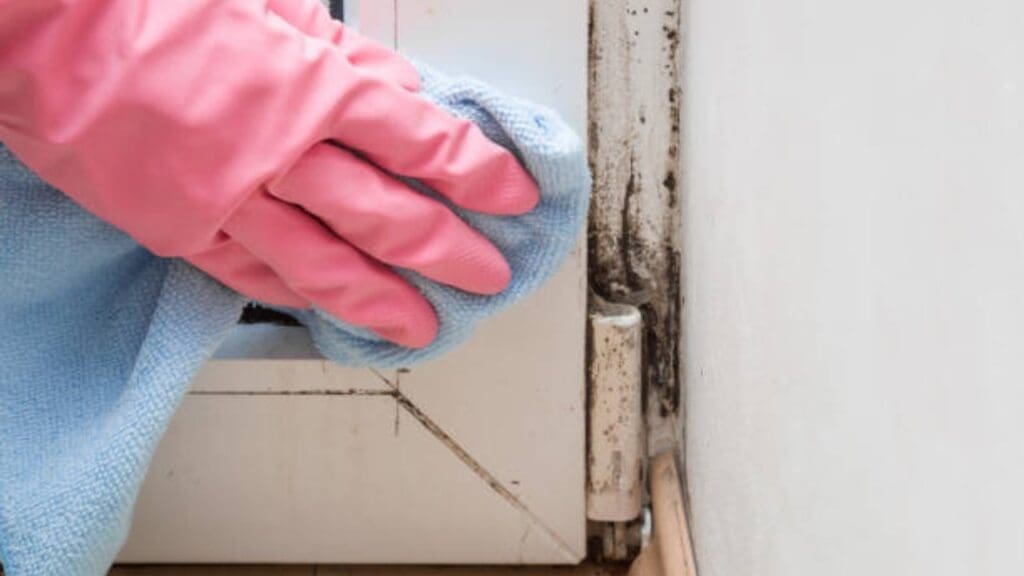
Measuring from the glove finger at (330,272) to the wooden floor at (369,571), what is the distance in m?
0.23

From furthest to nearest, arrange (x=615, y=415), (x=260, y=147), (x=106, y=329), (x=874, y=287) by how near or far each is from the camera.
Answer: (x=615, y=415), (x=106, y=329), (x=260, y=147), (x=874, y=287)

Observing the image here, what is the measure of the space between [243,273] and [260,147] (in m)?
0.10

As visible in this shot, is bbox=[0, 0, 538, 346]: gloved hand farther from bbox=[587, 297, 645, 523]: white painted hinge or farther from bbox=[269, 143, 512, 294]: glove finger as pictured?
bbox=[587, 297, 645, 523]: white painted hinge

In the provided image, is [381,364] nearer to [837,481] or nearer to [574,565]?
[574,565]

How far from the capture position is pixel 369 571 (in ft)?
2.67

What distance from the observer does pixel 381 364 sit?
683mm

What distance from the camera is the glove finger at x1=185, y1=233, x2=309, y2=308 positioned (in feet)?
1.98

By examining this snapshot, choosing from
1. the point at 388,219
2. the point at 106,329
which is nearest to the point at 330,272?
the point at 388,219

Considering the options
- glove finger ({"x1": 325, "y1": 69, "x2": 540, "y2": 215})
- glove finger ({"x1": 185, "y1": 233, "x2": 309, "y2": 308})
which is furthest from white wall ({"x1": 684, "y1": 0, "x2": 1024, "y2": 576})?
glove finger ({"x1": 185, "y1": 233, "x2": 309, "y2": 308})

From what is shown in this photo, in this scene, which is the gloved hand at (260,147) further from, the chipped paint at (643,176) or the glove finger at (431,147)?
the chipped paint at (643,176)

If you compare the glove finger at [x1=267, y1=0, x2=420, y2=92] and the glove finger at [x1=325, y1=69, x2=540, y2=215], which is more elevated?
the glove finger at [x1=267, y1=0, x2=420, y2=92]

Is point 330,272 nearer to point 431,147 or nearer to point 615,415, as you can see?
point 431,147

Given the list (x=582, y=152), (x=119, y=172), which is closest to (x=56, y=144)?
(x=119, y=172)

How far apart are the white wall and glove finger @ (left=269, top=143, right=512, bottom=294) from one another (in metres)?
0.14
